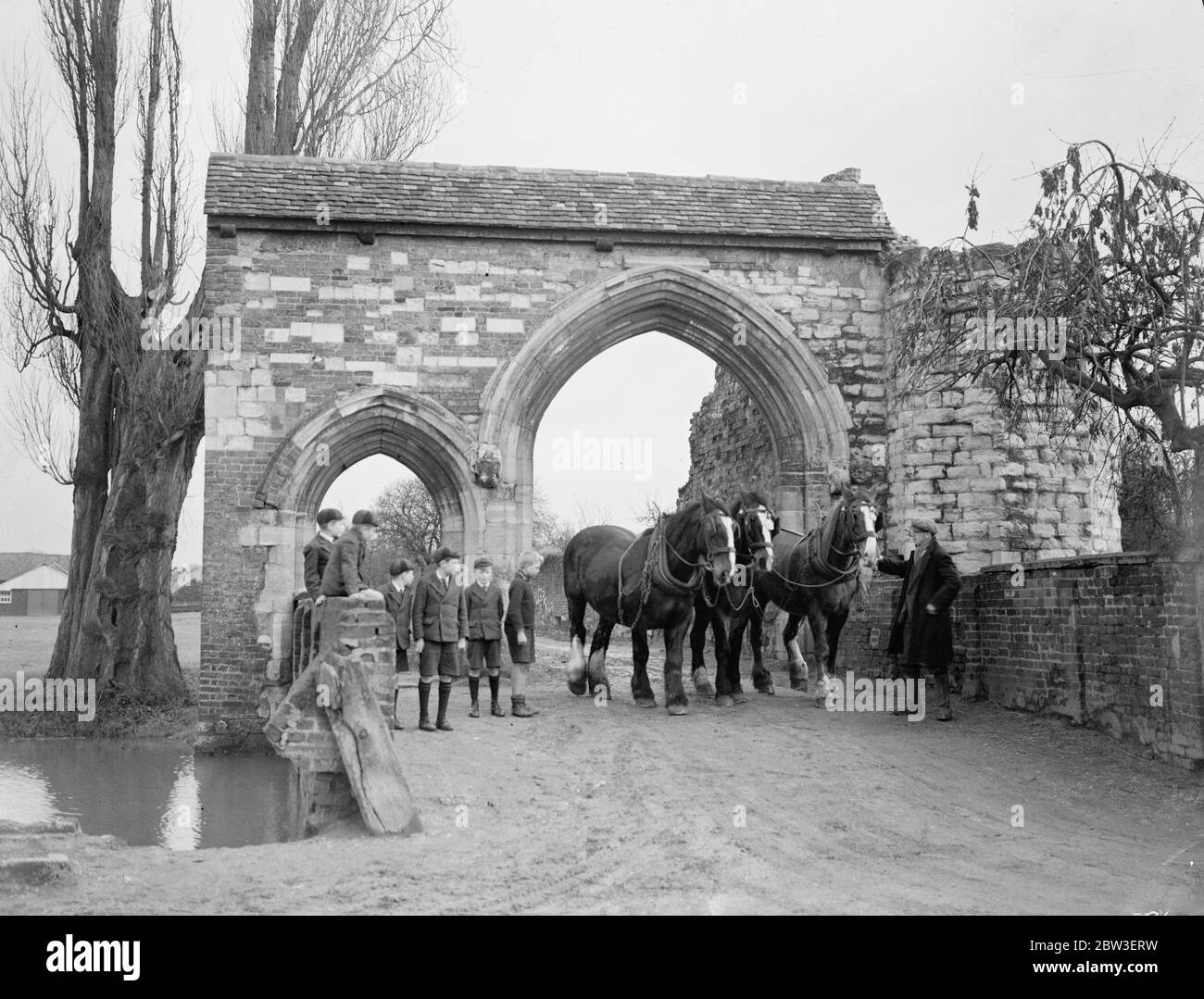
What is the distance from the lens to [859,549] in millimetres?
10500

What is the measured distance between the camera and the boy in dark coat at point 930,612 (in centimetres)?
1020

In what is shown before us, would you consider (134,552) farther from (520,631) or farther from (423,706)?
(423,706)

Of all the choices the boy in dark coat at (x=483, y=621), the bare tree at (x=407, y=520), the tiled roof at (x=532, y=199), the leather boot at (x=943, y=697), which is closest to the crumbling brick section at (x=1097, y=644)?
the leather boot at (x=943, y=697)

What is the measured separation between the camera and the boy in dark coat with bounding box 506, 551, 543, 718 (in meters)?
10.3

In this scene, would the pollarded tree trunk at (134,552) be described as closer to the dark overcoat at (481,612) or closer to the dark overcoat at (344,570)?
the dark overcoat at (481,612)

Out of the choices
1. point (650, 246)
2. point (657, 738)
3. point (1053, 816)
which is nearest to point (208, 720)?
point (657, 738)

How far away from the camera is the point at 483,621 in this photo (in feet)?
32.6

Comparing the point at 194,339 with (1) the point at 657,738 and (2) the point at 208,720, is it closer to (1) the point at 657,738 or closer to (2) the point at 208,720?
(2) the point at 208,720

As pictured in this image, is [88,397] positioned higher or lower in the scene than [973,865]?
higher

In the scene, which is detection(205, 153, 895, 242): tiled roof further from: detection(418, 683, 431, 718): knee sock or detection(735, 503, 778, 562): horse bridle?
detection(418, 683, 431, 718): knee sock

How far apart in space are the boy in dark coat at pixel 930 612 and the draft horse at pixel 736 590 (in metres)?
1.26

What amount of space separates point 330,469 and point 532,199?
13.5 ft
